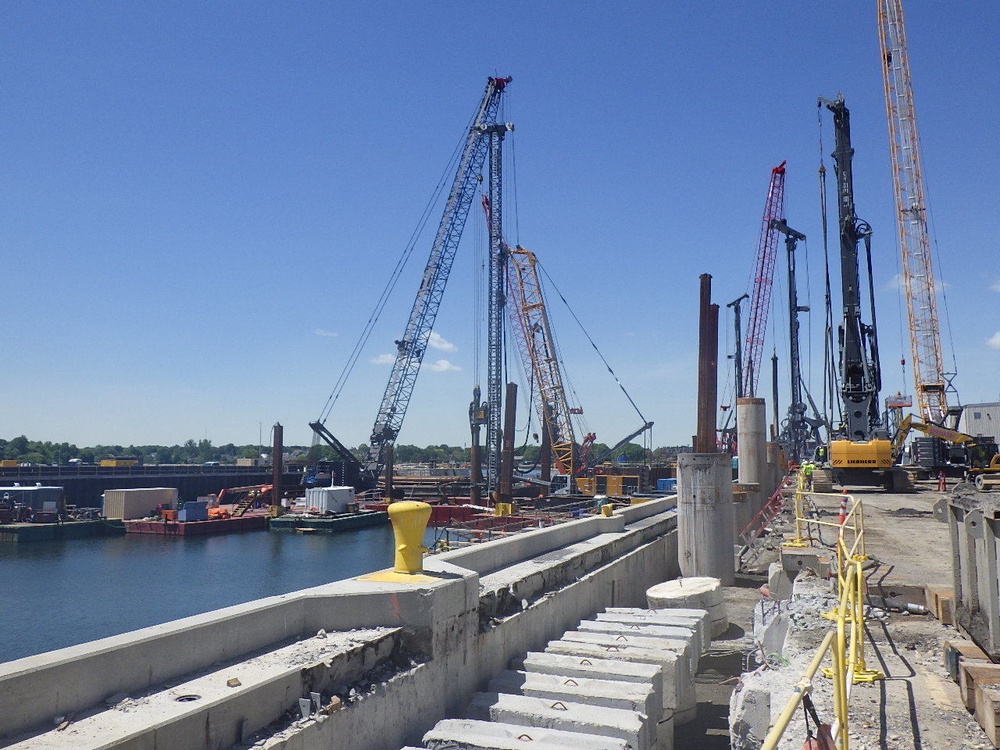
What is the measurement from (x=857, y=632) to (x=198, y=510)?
5760 cm

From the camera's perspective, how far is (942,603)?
811 cm

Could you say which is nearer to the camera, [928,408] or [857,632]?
[857,632]

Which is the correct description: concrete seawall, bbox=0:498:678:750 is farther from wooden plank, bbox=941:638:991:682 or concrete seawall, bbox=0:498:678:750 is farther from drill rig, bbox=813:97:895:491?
drill rig, bbox=813:97:895:491

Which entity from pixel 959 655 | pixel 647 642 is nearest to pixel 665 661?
pixel 647 642

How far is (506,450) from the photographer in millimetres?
54688

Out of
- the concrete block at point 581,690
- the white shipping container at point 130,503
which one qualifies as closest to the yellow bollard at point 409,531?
the concrete block at point 581,690

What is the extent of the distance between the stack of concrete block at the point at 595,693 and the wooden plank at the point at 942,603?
2.85 metres

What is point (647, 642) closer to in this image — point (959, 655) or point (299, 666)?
point (959, 655)

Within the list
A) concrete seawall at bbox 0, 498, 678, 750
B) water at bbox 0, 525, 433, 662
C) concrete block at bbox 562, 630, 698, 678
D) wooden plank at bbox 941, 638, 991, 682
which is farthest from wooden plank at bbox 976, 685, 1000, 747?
water at bbox 0, 525, 433, 662

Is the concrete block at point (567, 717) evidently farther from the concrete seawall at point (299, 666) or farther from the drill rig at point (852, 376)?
the drill rig at point (852, 376)

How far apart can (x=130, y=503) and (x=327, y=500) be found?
48.5 feet

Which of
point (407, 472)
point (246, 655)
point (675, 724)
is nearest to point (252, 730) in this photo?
point (246, 655)

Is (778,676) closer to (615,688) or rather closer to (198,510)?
(615,688)

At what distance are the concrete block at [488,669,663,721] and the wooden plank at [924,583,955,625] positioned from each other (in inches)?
125
